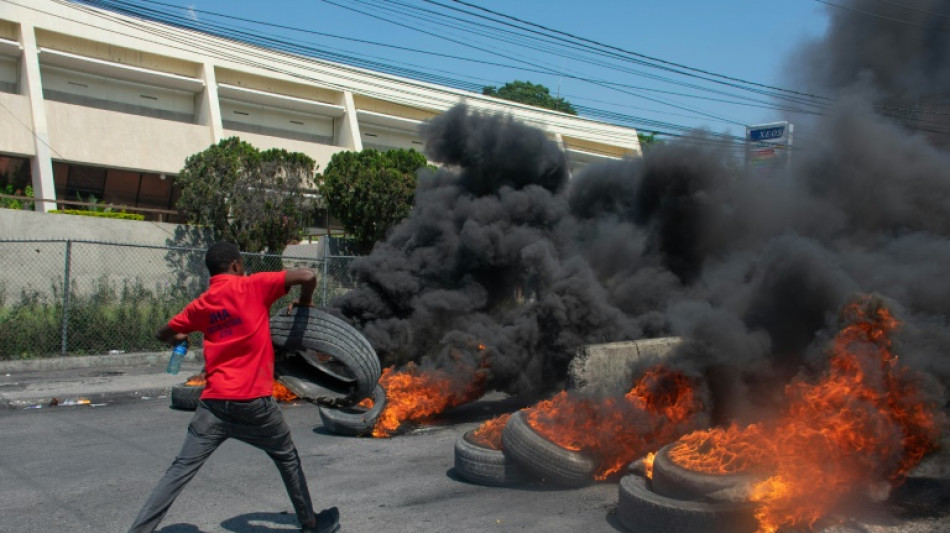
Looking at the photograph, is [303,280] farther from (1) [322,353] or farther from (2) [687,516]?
(2) [687,516]

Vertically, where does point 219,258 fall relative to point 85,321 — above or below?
above

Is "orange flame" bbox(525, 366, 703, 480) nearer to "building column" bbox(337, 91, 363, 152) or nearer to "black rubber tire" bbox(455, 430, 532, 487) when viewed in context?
"black rubber tire" bbox(455, 430, 532, 487)

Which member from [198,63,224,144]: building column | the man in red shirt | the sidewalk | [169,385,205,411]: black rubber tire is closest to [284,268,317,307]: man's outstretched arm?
the man in red shirt

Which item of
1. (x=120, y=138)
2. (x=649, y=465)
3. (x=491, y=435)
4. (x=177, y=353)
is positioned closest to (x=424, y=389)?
(x=491, y=435)

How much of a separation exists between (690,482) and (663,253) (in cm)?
657

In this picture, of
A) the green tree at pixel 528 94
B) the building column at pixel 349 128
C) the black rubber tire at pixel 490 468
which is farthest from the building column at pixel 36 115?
the green tree at pixel 528 94

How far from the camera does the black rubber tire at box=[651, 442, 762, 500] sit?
503 centimetres

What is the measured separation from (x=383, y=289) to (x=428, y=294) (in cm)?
64

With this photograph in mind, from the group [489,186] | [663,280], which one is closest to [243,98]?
[489,186]

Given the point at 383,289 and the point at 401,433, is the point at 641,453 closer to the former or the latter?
the point at 401,433

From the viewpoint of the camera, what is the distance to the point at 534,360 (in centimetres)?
968

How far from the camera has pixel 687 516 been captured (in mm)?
5000

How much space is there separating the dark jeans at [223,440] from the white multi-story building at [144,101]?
17086mm

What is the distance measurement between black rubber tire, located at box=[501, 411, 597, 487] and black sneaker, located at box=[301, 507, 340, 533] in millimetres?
1693
